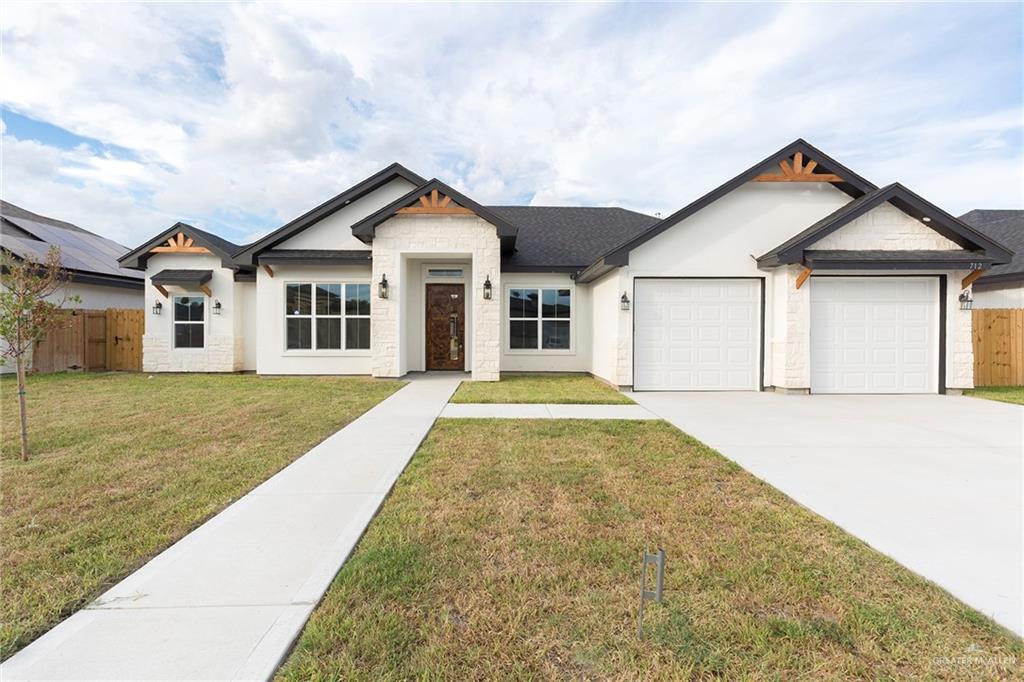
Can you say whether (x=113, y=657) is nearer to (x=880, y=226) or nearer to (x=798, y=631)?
(x=798, y=631)

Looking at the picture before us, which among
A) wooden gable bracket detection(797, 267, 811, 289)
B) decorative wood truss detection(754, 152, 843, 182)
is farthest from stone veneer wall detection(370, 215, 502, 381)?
wooden gable bracket detection(797, 267, 811, 289)

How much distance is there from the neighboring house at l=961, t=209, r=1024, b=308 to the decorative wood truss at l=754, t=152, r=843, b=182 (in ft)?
19.0

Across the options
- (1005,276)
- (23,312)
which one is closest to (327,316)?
(23,312)

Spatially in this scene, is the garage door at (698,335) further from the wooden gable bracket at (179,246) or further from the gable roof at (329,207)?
the wooden gable bracket at (179,246)

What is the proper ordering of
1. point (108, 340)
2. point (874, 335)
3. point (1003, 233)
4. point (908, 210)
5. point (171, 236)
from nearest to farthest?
point (908, 210) → point (874, 335) → point (171, 236) → point (108, 340) → point (1003, 233)

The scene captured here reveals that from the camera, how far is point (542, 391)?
10.6 m

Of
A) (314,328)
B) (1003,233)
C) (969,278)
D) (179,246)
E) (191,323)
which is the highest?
(1003,233)

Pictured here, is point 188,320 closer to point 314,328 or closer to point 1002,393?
point 314,328

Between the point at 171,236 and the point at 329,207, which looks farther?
the point at 171,236

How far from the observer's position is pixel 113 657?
2.12 metres

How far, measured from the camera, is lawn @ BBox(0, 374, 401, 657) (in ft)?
9.21

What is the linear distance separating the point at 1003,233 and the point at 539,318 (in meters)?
18.2

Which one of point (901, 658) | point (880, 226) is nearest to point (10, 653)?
point (901, 658)

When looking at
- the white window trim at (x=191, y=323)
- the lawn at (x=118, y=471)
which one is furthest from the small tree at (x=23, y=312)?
the white window trim at (x=191, y=323)
